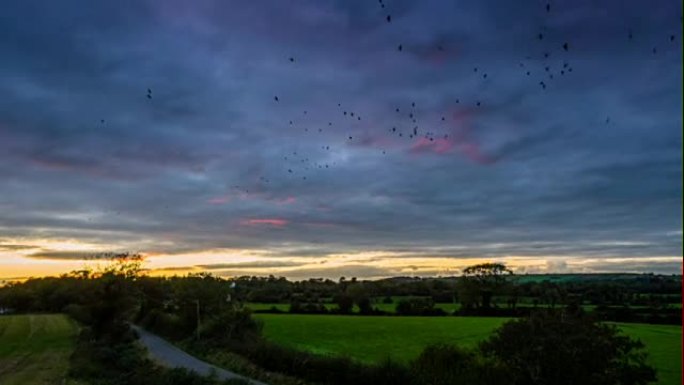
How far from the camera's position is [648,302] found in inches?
4043

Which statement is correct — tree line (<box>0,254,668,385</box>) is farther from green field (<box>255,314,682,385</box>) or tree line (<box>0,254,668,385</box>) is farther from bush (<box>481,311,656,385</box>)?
green field (<box>255,314,682,385</box>)

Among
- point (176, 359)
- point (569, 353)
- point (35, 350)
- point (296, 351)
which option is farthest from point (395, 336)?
point (569, 353)

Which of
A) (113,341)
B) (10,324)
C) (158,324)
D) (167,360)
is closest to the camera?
(167,360)

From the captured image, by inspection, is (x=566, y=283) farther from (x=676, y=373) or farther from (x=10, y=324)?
(x=10, y=324)

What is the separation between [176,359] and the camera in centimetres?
5106

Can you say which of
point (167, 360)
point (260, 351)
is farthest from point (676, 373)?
point (167, 360)

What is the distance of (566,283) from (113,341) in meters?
114

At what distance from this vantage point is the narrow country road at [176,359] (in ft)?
132

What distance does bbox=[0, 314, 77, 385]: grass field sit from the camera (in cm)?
4331

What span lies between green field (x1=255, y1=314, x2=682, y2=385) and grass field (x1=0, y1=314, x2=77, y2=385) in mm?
20314

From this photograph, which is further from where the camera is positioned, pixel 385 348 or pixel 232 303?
pixel 232 303

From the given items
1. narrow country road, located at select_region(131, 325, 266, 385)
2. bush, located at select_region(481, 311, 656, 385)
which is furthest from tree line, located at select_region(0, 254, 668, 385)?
narrow country road, located at select_region(131, 325, 266, 385)

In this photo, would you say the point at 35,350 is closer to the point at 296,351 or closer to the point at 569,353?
the point at 296,351

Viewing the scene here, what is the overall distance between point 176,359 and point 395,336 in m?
29.9
